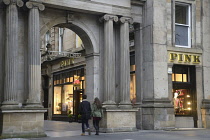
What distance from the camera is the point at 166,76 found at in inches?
801

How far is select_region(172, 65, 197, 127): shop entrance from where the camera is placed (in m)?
21.6

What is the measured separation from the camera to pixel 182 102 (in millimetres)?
21938

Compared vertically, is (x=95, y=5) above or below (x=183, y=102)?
above

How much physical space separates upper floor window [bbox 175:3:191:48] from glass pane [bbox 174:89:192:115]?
2.83 meters

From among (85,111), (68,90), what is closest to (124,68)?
(85,111)

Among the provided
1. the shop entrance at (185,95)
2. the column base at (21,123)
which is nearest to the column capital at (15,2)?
the column base at (21,123)

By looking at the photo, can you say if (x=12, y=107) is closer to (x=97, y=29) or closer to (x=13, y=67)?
(x=13, y=67)

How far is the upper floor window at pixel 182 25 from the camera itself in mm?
21656

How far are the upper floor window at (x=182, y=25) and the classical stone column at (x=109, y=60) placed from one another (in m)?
4.55

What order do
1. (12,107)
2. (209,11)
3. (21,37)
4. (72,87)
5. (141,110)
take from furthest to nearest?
(72,87), (209,11), (141,110), (21,37), (12,107)

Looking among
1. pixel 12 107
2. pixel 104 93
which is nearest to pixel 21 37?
pixel 12 107

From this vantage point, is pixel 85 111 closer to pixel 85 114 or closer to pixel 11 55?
pixel 85 114

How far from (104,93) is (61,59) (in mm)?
14511

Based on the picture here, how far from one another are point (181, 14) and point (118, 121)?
26.7 ft
